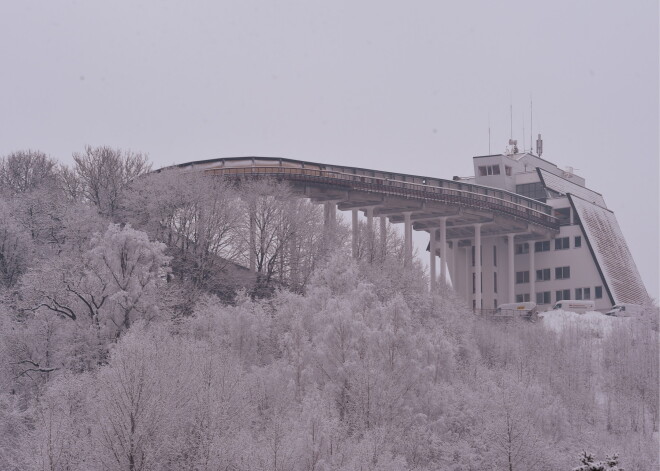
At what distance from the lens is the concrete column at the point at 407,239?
83825mm

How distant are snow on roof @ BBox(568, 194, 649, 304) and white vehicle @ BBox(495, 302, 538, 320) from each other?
10.4m

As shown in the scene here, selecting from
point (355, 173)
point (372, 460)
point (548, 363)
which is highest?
point (355, 173)

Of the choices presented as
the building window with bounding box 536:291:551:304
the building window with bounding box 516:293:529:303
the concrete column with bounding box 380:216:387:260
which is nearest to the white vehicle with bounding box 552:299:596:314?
the building window with bounding box 536:291:551:304

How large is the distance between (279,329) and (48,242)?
837 inches

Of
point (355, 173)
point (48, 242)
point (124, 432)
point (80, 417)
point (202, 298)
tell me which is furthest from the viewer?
point (355, 173)

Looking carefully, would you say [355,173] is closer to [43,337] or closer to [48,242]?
[48,242]

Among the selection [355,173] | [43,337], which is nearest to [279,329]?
[43,337]

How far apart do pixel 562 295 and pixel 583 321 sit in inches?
713

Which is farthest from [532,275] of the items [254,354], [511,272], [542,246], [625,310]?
[254,354]

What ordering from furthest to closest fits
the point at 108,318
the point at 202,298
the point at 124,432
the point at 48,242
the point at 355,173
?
the point at 355,173 < the point at 48,242 < the point at 202,298 < the point at 108,318 < the point at 124,432

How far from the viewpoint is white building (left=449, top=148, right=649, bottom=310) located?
99562 millimetres

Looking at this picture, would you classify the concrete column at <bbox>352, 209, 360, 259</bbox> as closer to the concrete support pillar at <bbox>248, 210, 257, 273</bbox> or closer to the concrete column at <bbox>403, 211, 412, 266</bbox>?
the concrete column at <bbox>403, 211, 412, 266</bbox>

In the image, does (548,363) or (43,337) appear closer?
(43,337)

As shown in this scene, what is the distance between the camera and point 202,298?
65.0m
